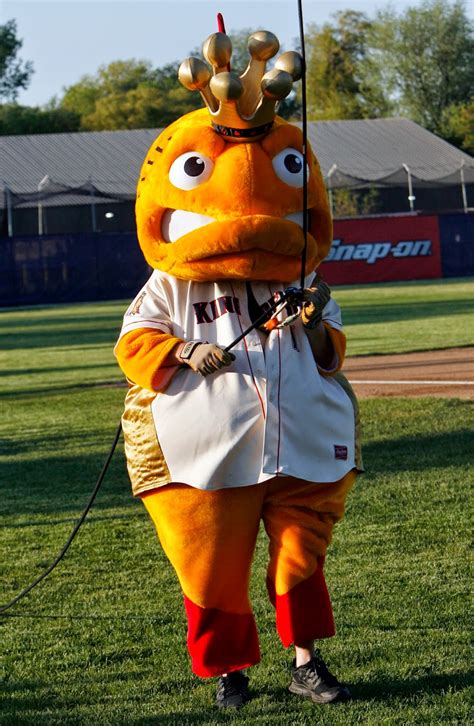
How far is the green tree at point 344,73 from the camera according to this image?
78938 millimetres

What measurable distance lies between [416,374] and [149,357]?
9.28 metres

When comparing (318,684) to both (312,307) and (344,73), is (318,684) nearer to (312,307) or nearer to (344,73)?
(312,307)

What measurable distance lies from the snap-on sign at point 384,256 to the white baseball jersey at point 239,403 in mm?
28805

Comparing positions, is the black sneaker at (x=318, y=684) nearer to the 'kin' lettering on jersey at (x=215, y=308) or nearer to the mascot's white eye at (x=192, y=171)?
the 'kin' lettering on jersey at (x=215, y=308)

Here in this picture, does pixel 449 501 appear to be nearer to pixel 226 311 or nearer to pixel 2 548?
pixel 2 548

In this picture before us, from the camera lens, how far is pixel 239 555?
12.5ft

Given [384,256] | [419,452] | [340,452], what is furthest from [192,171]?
[384,256]

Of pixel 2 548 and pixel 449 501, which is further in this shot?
pixel 449 501

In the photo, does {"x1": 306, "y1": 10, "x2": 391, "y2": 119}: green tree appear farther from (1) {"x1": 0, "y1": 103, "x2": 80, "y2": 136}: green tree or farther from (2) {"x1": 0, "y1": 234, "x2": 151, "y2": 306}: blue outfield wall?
(2) {"x1": 0, "y1": 234, "x2": 151, "y2": 306}: blue outfield wall

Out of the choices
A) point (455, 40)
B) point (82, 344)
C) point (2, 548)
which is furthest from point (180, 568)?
point (455, 40)

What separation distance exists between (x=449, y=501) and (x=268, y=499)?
329 cm

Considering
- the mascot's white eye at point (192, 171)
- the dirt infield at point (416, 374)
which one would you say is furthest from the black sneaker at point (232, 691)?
the dirt infield at point (416, 374)

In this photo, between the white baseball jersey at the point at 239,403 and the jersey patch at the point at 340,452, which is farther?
the jersey patch at the point at 340,452

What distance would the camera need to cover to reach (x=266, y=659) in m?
4.39
